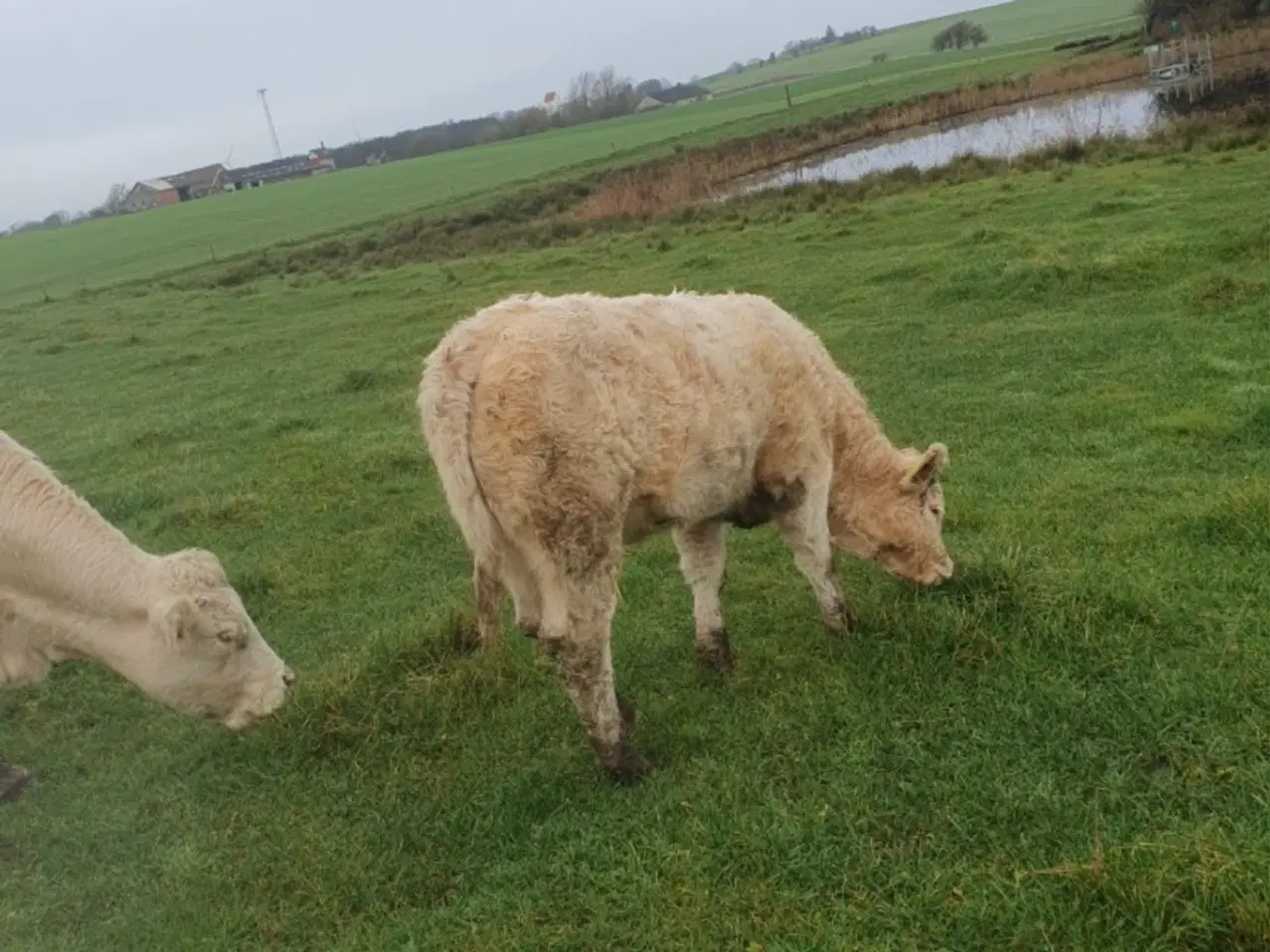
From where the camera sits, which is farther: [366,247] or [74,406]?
[366,247]

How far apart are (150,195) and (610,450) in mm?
137958

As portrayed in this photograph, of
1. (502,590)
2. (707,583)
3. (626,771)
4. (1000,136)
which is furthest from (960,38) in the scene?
(626,771)

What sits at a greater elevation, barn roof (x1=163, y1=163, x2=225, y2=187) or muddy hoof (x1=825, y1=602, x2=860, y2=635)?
barn roof (x1=163, y1=163, x2=225, y2=187)

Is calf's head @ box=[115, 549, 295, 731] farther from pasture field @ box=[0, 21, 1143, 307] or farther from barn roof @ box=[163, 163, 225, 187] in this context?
barn roof @ box=[163, 163, 225, 187]

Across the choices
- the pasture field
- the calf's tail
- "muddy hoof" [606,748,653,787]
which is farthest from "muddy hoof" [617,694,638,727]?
the pasture field

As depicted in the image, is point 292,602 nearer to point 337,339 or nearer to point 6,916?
point 6,916

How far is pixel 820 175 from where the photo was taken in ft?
114

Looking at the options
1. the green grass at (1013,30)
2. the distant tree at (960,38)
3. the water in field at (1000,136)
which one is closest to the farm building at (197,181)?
the green grass at (1013,30)

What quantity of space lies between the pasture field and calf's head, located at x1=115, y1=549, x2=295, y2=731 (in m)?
39.4

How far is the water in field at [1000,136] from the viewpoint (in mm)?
31094

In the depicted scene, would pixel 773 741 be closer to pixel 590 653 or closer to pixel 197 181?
pixel 590 653

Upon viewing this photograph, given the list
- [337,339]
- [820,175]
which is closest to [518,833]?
[337,339]

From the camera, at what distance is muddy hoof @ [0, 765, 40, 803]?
6.24m

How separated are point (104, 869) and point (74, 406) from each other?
48.0 ft
